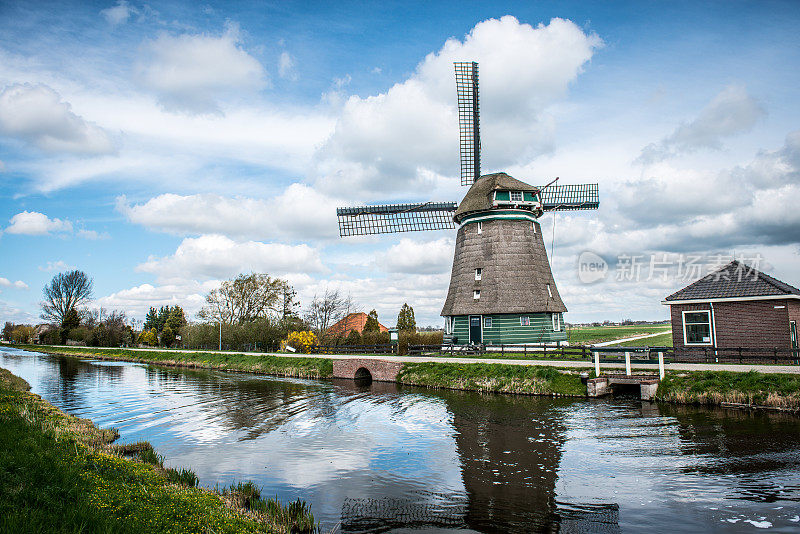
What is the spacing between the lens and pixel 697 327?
20609 mm

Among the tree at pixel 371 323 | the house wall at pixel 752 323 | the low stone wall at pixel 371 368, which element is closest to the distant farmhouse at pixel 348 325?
the tree at pixel 371 323

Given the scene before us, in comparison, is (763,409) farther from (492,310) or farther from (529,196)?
(529,196)

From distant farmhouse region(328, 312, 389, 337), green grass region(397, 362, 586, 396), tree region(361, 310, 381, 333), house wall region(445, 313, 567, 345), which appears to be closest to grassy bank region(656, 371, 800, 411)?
green grass region(397, 362, 586, 396)

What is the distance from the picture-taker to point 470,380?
67.7 ft

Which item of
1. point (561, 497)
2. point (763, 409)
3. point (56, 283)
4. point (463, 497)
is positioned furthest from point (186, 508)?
point (56, 283)

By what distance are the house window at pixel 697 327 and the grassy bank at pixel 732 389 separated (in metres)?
4.85

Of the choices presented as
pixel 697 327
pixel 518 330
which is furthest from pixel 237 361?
pixel 697 327

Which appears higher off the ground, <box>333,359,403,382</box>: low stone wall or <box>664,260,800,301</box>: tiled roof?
<box>664,260,800,301</box>: tiled roof

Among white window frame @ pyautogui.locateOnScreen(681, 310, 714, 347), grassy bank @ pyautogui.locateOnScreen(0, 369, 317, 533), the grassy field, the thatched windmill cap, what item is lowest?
the grassy field

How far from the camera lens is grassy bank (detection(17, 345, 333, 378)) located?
28.6m

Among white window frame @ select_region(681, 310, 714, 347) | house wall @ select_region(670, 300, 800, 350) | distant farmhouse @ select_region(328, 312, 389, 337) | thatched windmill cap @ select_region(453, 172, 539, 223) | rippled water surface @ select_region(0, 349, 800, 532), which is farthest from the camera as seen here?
distant farmhouse @ select_region(328, 312, 389, 337)

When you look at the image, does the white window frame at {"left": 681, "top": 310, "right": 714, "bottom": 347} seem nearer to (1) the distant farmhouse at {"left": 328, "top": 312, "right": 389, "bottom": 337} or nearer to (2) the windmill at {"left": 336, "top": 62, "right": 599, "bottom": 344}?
(2) the windmill at {"left": 336, "top": 62, "right": 599, "bottom": 344}

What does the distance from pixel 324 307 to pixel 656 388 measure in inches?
1469

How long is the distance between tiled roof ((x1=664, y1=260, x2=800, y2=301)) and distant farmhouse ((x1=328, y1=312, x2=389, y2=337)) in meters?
25.8
